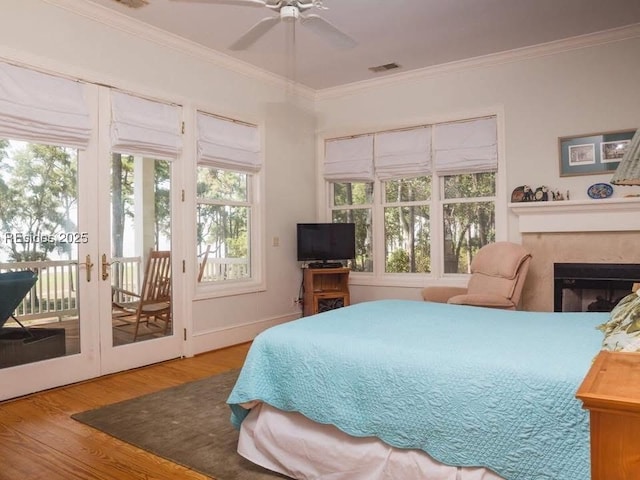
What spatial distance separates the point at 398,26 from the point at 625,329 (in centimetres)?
331

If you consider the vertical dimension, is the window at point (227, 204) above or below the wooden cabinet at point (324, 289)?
above

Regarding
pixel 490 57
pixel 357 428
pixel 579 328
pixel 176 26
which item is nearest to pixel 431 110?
pixel 490 57

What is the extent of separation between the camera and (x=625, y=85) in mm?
4293

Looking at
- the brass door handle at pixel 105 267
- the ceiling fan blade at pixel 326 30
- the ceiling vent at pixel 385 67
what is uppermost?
the ceiling vent at pixel 385 67

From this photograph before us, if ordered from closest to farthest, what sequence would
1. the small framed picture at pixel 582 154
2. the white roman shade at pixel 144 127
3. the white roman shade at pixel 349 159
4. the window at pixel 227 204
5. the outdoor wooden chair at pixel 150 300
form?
1. the white roman shade at pixel 144 127
2. the outdoor wooden chair at pixel 150 300
3. the small framed picture at pixel 582 154
4. the window at pixel 227 204
5. the white roman shade at pixel 349 159

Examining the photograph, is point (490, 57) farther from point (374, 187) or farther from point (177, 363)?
point (177, 363)

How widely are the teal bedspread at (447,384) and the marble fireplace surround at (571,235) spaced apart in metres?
2.07

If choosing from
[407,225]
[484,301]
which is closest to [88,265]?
[484,301]

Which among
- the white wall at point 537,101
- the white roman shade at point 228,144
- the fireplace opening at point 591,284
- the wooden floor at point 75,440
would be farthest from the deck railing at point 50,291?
the fireplace opening at point 591,284

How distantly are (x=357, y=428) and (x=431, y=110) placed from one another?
4139mm

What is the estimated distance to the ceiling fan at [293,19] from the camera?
2793 millimetres

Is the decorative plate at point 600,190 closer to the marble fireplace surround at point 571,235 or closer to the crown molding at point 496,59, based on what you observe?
the marble fireplace surround at point 571,235

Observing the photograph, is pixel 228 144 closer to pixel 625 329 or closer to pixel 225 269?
pixel 225 269

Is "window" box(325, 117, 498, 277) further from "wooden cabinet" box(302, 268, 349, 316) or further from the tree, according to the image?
the tree
